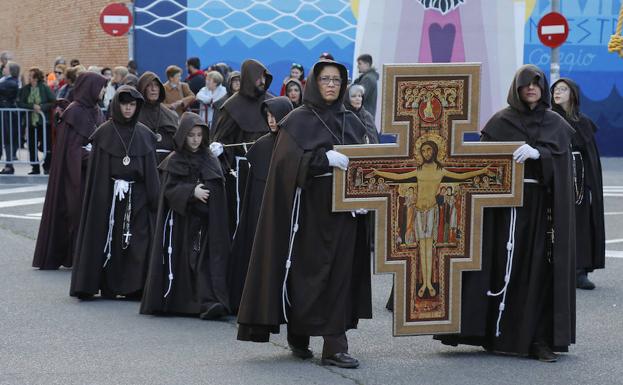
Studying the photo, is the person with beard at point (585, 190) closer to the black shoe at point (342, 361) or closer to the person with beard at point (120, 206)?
the person with beard at point (120, 206)

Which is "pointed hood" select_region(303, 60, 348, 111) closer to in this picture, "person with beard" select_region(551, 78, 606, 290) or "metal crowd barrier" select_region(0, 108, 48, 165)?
"person with beard" select_region(551, 78, 606, 290)

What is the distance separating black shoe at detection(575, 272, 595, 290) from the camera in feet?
35.9

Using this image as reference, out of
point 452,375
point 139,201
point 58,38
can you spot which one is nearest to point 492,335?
point 452,375

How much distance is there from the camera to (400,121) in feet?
24.4

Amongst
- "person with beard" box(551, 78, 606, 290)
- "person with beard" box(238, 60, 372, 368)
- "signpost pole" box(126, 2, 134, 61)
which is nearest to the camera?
"person with beard" box(238, 60, 372, 368)

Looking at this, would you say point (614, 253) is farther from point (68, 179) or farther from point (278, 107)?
point (68, 179)

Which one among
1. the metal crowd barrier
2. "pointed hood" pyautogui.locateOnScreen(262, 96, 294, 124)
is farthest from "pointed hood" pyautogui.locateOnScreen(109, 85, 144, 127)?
the metal crowd barrier

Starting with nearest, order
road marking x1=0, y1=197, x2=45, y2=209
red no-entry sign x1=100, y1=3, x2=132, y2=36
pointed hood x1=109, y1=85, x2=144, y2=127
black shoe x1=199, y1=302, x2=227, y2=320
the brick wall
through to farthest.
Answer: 1. black shoe x1=199, y1=302, x2=227, y2=320
2. pointed hood x1=109, y1=85, x2=144, y2=127
3. road marking x1=0, y1=197, x2=45, y2=209
4. red no-entry sign x1=100, y1=3, x2=132, y2=36
5. the brick wall

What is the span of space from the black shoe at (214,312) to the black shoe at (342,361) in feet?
6.62

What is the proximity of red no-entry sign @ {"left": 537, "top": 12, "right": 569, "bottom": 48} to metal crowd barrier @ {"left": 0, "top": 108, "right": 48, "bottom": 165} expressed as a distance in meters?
8.87

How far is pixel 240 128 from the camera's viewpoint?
10523 mm

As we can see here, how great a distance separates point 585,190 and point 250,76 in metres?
3.36

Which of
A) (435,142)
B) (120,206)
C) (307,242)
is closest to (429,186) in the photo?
(435,142)

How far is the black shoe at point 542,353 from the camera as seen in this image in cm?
770
